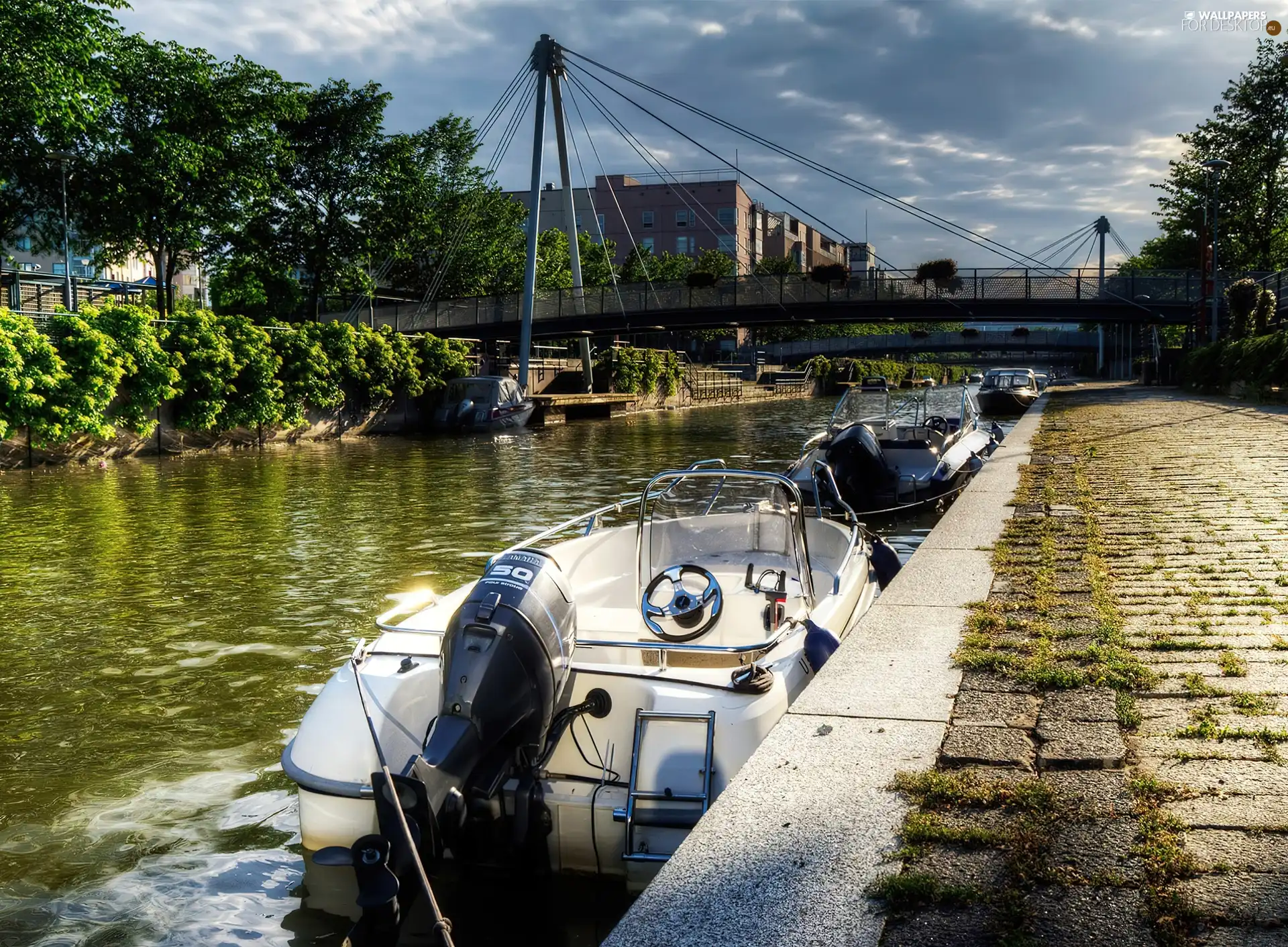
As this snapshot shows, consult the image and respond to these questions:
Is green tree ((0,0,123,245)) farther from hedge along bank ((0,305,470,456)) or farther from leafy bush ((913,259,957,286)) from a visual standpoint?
leafy bush ((913,259,957,286))

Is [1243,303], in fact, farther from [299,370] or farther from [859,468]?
[299,370]

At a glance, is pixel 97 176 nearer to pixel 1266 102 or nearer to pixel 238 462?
pixel 238 462

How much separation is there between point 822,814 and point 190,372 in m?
26.1

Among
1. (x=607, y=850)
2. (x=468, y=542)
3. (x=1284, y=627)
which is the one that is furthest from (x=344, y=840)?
(x=468, y=542)

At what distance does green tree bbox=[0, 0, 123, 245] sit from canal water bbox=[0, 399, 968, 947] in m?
14.7

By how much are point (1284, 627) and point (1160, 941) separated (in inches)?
135

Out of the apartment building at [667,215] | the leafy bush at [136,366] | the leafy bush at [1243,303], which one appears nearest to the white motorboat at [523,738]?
the leafy bush at [136,366]

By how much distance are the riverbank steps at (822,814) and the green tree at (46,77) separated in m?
32.8

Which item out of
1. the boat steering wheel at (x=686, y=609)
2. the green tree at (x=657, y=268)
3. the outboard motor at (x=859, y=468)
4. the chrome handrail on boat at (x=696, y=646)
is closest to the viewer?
the chrome handrail on boat at (x=696, y=646)

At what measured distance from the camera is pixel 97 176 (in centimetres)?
3922

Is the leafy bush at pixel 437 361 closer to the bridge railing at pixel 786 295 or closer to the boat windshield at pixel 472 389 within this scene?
the boat windshield at pixel 472 389

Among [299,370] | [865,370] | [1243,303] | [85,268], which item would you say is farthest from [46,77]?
[865,370]

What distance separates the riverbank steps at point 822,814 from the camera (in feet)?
9.05

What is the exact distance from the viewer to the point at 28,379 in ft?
69.1
